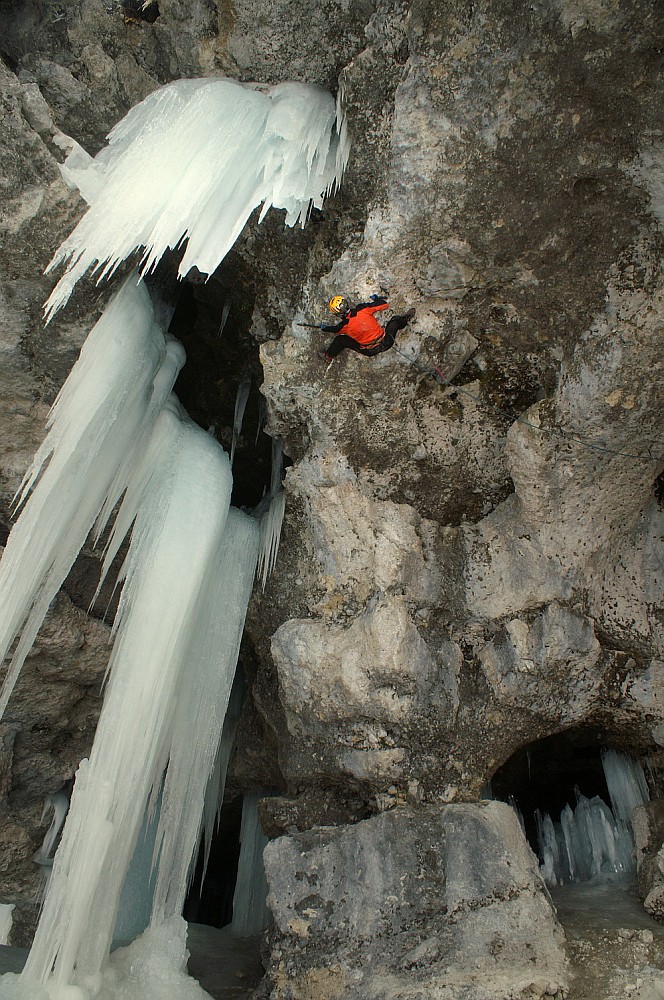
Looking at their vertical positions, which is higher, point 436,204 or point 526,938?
point 436,204

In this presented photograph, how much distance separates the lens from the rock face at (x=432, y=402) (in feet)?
15.3

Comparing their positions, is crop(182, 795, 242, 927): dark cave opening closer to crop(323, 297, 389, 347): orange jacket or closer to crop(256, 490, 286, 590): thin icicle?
crop(256, 490, 286, 590): thin icicle

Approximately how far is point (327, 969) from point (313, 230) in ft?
16.7

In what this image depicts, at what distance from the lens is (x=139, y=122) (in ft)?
17.1

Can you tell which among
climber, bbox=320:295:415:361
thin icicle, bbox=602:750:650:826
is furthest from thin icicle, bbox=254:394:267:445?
thin icicle, bbox=602:750:650:826

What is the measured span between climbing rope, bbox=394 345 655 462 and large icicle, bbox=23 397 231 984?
1.74 m

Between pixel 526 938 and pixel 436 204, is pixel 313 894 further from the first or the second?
pixel 436 204

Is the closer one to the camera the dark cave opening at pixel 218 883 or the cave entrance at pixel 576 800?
the cave entrance at pixel 576 800

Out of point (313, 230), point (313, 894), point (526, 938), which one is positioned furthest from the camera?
point (313, 230)

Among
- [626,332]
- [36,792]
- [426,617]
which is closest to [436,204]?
[626,332]

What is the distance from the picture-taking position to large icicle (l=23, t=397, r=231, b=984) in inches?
174

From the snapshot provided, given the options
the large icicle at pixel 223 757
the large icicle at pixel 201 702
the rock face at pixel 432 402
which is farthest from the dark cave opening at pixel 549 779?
the large icicle at pixel 201 702

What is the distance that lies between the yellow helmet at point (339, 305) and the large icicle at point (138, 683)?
156cm

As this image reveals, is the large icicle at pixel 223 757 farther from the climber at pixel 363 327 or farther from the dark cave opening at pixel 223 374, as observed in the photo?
the climber at pixel 363 327
